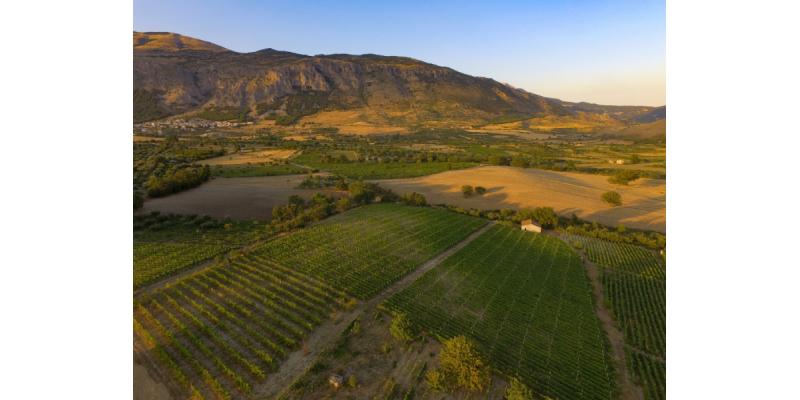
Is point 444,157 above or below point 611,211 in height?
above

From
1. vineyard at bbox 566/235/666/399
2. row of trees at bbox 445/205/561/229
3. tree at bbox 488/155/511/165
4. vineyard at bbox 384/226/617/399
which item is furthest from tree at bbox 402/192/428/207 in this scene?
tree at bbox 488/155/511/165

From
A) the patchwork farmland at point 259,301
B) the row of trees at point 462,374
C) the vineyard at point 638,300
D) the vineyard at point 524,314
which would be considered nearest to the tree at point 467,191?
the vineyard at point 638,300

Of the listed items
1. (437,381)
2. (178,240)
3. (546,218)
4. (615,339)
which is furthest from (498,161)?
(437,381)

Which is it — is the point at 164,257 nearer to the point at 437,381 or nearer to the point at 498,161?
the point at 437,381

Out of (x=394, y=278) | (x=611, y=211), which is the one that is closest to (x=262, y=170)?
(x=394, y=278)

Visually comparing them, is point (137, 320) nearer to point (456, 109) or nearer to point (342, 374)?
point (342, 374)

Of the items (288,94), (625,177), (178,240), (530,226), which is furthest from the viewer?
(288,94)

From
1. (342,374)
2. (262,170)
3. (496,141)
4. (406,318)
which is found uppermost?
(496,141)
